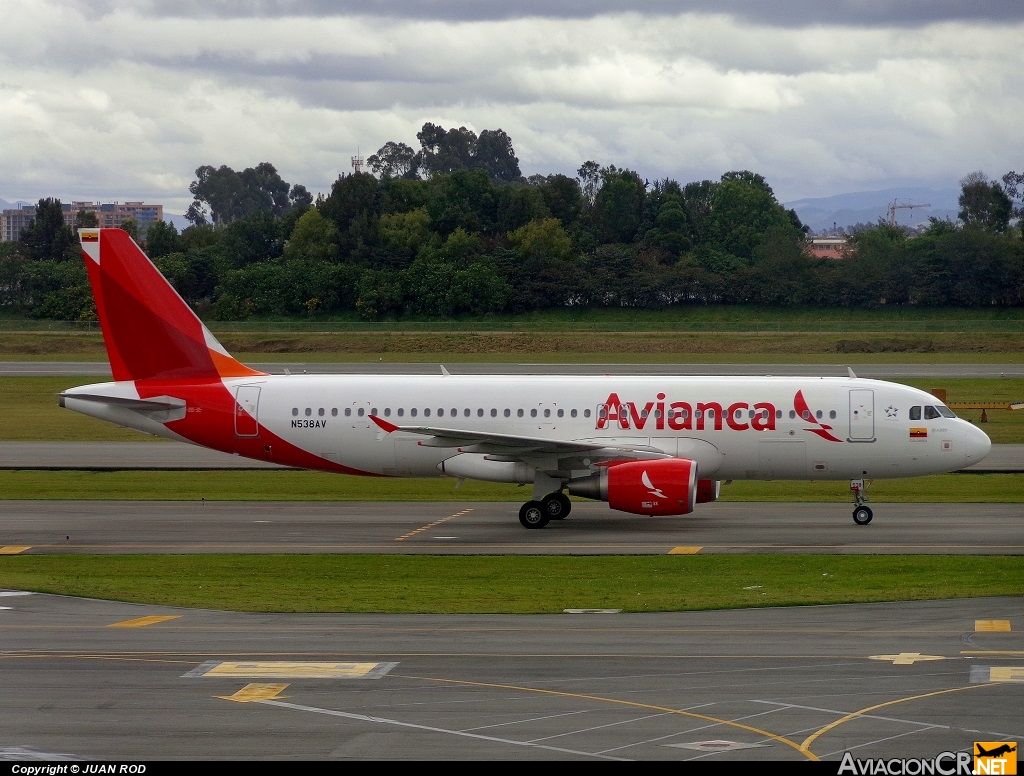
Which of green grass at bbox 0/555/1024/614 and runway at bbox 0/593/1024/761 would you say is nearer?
runway at bbox 0/593/1024/761

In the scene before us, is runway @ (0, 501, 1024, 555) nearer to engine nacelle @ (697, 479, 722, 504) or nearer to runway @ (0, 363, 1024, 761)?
engine nacelle @ (697, 479, 722, 504)

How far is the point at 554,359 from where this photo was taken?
91.5 meters

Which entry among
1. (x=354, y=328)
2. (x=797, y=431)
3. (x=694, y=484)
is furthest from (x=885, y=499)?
(x=354, y=328)

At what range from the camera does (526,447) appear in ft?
111

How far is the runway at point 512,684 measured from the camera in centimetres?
1493

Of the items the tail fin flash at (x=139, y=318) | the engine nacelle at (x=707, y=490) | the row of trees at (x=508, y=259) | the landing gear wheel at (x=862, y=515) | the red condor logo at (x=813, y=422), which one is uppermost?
the row of trees at (x=508, y=259)

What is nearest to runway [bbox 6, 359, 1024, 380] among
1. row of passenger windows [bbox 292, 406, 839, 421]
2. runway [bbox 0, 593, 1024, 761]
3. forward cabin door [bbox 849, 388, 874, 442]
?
row of passenger windows [bbox 292, 406, 839, 421]

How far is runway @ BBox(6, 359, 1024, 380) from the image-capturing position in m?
77.3

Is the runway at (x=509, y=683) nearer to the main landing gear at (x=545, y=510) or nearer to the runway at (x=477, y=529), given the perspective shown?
the runway at (x=477, y=529)

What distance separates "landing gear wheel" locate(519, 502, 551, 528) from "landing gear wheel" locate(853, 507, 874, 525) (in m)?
8.09

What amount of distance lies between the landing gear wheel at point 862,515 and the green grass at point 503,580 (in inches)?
209

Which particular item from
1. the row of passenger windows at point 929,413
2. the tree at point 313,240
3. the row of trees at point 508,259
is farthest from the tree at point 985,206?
the row of passenger windows at point 929,413

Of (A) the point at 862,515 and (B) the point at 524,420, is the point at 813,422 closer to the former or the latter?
(A) the point at 862,515

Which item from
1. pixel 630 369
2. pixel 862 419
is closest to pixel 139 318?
pixel 862 419
